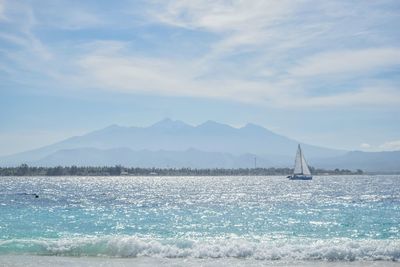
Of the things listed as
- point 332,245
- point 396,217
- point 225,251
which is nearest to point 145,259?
point 225,251

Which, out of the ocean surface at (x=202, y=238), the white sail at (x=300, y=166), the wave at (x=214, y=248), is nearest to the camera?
the ocean surface at (x=202, y=238)

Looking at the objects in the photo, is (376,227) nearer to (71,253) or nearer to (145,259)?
(145,259)

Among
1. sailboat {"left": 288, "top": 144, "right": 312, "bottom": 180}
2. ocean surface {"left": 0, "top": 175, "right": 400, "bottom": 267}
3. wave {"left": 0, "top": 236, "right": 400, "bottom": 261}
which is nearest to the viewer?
ocean surface {"left": 0, "top": 175, "right": 400, "bottom": 267}

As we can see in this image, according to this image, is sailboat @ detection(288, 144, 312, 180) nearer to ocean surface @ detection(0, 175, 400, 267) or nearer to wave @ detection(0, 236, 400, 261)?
ocean surface @ detection(0, 175, 400, 267)

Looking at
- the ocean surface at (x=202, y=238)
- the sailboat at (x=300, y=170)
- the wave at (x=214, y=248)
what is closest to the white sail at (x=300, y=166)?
the sailboat at (x=300, y=170)

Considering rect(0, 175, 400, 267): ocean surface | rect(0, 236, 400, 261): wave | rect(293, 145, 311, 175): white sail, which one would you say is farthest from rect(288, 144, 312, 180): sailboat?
rect(0, 236, 400, 261): wave

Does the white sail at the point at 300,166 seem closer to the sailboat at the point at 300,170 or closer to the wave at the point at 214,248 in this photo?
the sailboat at the point at 300,170

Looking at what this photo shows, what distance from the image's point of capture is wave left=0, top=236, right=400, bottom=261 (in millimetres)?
30639

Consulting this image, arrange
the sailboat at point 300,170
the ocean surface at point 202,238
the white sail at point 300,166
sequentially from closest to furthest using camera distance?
the ocean surface at point 202,238 → the sailboat at point 300,170 → the white sail at point 300,166

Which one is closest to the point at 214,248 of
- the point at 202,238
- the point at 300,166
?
the point at 202,238

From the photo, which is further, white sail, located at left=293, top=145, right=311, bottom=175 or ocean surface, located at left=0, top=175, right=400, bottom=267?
white sail, located at left=293, top=145, right=311, bottom=175

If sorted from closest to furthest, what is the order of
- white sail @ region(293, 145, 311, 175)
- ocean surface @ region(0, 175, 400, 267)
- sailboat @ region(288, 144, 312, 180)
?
ocean surface @ region(0, 175, 400, 267) → sailboat @ region(288, 144, 312, 180) → white sail @ region(293, 145, 311, 175)

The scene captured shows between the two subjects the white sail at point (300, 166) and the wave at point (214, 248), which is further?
the white sail at point (300, 166)

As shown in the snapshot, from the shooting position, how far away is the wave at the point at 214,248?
101 ft
